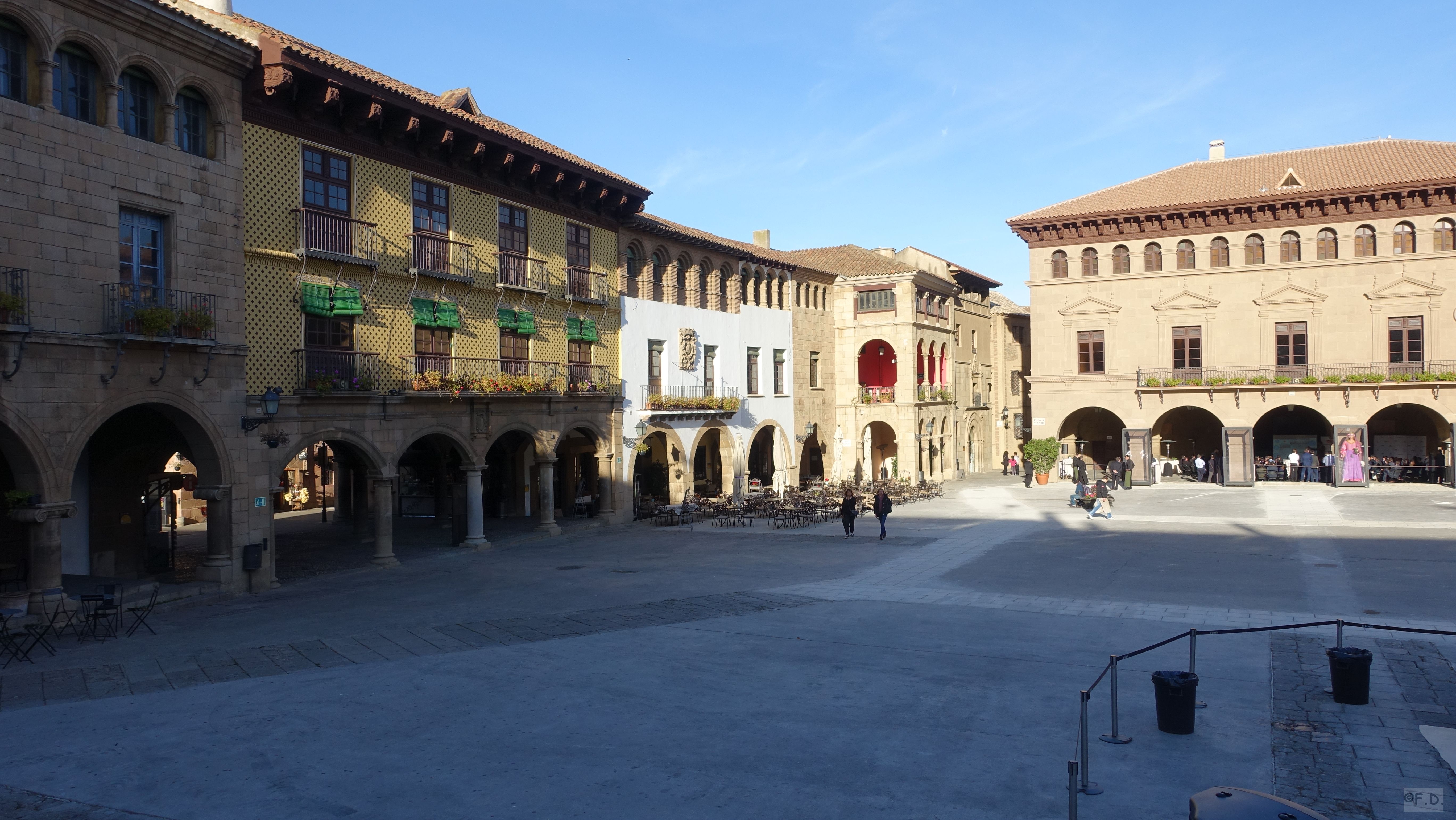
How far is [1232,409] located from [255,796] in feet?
141

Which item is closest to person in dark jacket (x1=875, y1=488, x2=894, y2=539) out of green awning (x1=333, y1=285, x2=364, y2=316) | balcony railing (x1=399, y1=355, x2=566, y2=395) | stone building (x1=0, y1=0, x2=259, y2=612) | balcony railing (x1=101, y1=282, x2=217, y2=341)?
balcony railing (x1=399, y1=355, x2=566, y2=395)

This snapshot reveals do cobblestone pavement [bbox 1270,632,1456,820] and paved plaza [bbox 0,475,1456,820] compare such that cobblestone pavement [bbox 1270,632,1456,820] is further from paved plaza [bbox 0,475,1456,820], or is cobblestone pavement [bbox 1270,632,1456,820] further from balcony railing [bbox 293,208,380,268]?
balcony railing [bbox 293,208,380,268]

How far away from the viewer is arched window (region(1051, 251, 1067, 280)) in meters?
Answer: 45.9

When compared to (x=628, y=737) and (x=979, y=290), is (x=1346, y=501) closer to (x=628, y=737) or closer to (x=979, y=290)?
(x=979, y=290)

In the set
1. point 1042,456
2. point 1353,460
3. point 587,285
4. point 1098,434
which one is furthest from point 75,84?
point 1098,434

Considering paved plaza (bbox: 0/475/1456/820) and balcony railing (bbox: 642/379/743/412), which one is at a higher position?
balcony railing (bbox: 642/379/743/412)

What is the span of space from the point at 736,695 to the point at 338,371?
46.4 ft

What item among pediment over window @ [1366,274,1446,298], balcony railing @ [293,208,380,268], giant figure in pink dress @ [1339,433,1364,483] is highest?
pediment over window @ [1366,274,1446,298]

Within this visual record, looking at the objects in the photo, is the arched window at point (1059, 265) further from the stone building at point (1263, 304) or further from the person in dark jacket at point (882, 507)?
the person in dark jacket at point (882, 507)

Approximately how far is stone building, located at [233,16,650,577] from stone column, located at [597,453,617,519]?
0.17 feet

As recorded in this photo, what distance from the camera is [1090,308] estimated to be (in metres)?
45.4

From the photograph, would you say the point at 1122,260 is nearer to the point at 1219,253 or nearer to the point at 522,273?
the point at 1219,253

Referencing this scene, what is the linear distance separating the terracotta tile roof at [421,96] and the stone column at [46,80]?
14.9 feet

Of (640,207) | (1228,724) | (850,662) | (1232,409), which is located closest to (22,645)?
(850,662)
